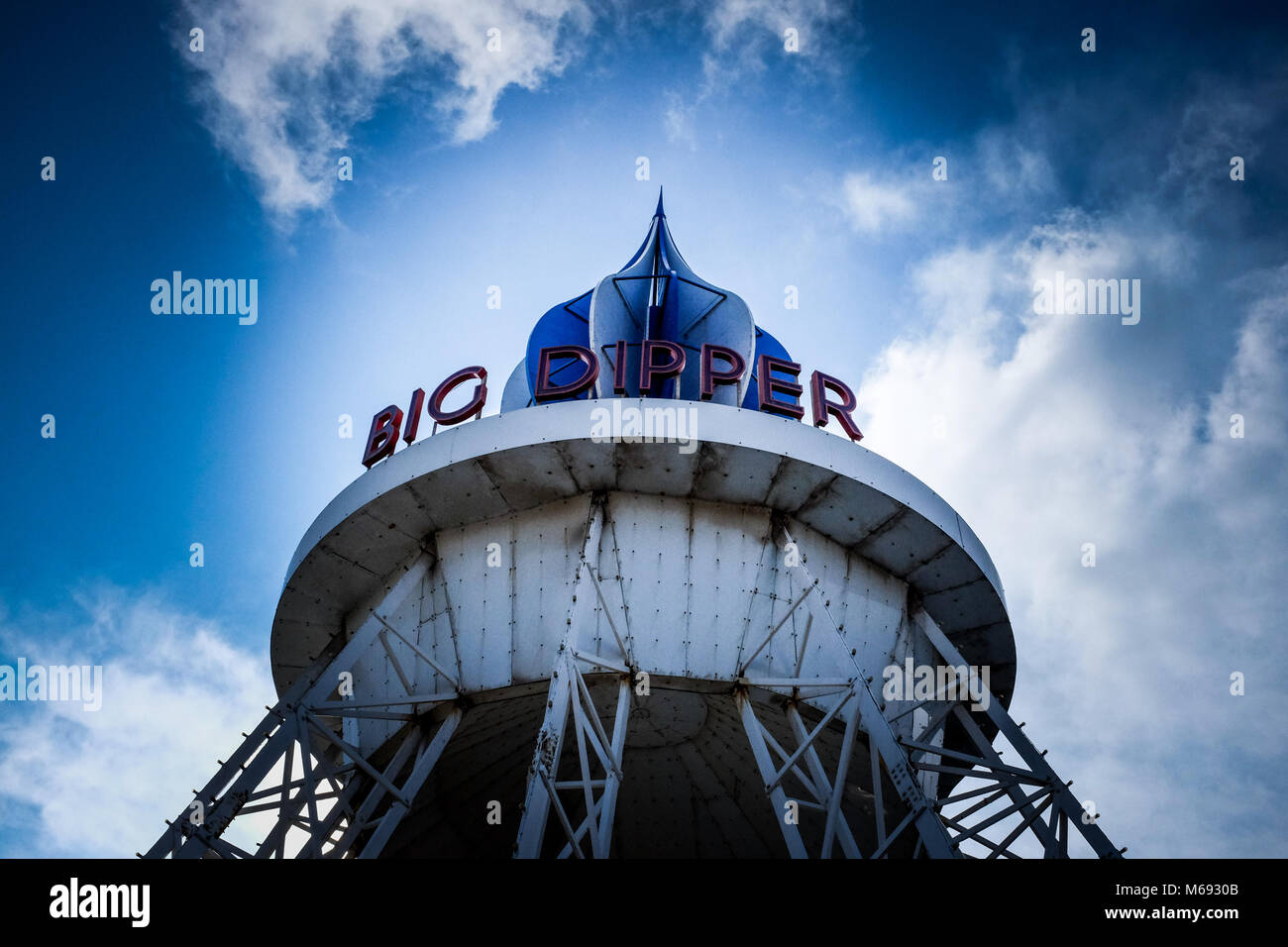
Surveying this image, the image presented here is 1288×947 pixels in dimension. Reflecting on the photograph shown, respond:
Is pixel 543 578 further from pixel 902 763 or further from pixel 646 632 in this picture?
pixel 902 763

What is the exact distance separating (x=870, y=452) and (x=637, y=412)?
5.74 m

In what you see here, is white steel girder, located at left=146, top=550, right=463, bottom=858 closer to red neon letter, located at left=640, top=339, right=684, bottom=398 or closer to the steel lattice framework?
the steel lattice framework

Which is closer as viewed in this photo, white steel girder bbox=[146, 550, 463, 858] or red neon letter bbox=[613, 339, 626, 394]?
white steel girder bbox=[146, 550, 463, 858]

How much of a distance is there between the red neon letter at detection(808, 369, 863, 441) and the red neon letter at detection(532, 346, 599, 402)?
576cm

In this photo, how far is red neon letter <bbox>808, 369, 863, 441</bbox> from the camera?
25.9 metres

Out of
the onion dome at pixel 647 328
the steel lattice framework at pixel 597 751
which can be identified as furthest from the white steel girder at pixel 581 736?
the onion dome at pixel 647 328

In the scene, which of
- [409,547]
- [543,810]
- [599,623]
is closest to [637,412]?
[599,623]

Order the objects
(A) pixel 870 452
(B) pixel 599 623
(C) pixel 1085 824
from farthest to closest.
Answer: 1. (A) pixel 870 452
2. (B) pixel 599 623
3. (C) pixel 1085 824

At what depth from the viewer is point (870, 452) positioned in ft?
79.3

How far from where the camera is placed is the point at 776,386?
25.7 meters

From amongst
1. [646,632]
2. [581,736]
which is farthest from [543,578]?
[581,736]

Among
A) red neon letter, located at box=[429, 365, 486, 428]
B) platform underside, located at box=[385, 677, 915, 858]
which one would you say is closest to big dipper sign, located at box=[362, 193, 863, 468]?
red neon letter, located at box=[429, 365, 486, 428]

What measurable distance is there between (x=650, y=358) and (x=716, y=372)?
67.3 inches
